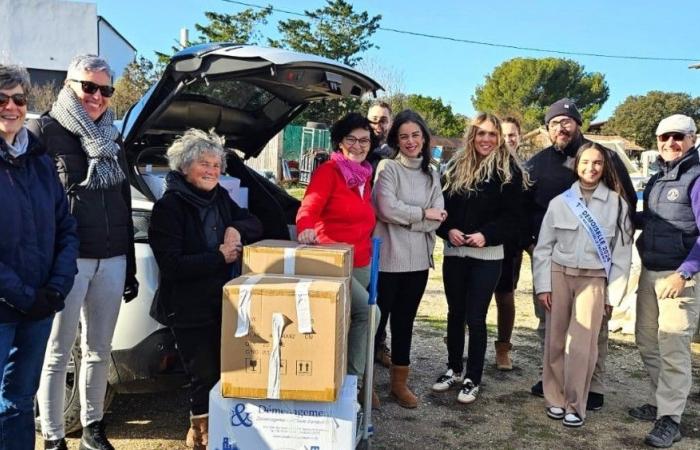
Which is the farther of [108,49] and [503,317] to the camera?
[108,49]

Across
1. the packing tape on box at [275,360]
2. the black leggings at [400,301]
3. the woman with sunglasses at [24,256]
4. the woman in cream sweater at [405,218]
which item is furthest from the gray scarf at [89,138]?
the black leggings at [400,301]

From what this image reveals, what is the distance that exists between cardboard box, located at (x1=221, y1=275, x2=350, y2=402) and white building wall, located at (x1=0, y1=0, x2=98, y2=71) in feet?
113

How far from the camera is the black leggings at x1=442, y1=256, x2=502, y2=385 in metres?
3.99

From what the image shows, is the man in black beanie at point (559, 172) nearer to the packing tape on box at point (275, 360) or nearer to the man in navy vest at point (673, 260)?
the man in navy vest at point (673, 260)

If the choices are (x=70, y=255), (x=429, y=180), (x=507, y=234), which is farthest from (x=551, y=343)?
(x=70, y=255)

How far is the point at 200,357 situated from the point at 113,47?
3961 cm

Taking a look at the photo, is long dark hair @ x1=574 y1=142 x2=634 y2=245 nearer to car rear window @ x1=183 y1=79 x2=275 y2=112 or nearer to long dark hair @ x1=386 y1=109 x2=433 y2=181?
long dark hair @ x1=386 y1=109 x2=433 y2=181

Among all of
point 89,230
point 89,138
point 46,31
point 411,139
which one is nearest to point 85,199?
point 89,230

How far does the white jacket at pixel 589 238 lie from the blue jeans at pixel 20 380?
296 cm

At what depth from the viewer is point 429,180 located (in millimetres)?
3900

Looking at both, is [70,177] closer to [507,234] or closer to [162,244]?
[162,244]

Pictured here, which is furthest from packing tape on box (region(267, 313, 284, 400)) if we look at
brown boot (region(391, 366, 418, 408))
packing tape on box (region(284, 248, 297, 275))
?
brown boot (region(391, 366, 418, 408))

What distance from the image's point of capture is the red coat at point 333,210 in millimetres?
3373

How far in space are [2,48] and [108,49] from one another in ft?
20.0
